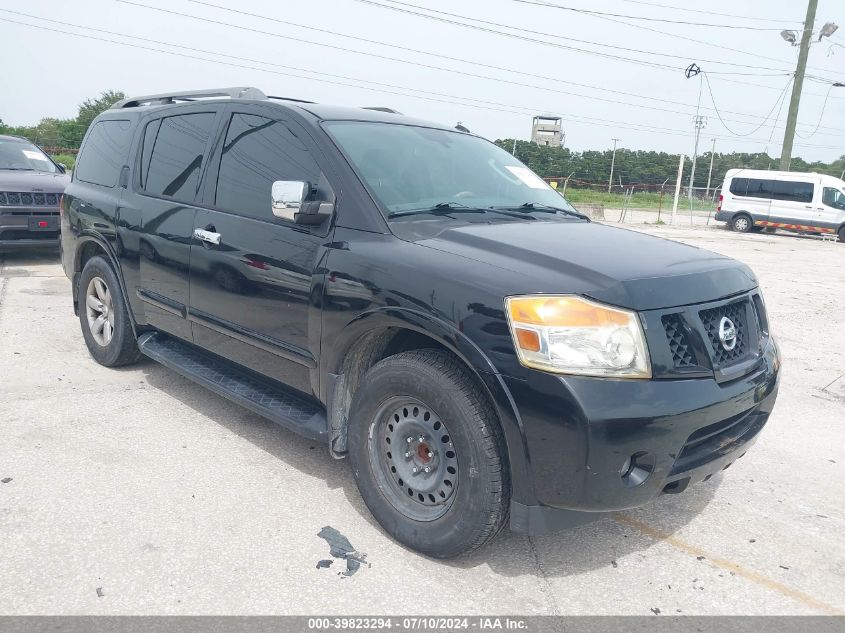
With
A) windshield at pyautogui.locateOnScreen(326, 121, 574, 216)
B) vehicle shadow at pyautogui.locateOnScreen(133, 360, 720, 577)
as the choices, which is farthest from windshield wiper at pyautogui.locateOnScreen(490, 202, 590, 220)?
vehicle shadow at pyautogui.locateOnScreen(133, 360, 720, 577)

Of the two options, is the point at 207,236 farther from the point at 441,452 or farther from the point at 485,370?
the point at 485,370

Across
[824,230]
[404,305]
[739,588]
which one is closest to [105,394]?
[404,305]

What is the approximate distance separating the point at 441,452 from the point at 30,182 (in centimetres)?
879

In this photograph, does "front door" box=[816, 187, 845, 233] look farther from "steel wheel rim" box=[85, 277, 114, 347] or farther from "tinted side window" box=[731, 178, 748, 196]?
"steel wheel rim" box=[85, 277, 114, 347]

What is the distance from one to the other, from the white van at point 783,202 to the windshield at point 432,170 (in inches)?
1005

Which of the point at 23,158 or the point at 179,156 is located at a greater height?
the point at 179,156

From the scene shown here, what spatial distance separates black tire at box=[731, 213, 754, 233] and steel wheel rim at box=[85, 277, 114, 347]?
87.6ft

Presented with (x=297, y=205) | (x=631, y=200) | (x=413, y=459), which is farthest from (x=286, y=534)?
(x=631, y=200)

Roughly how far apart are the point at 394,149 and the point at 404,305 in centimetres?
115

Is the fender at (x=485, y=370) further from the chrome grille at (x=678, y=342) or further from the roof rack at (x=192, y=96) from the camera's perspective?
the roof rack at (x=192, y=96)

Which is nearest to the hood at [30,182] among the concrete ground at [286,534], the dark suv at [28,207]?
the dark suv at [28,207]

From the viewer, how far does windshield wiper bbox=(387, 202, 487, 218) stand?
3.16 metres

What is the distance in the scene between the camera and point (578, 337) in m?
2.43

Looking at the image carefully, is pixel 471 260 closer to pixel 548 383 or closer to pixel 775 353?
pixel 548 383
